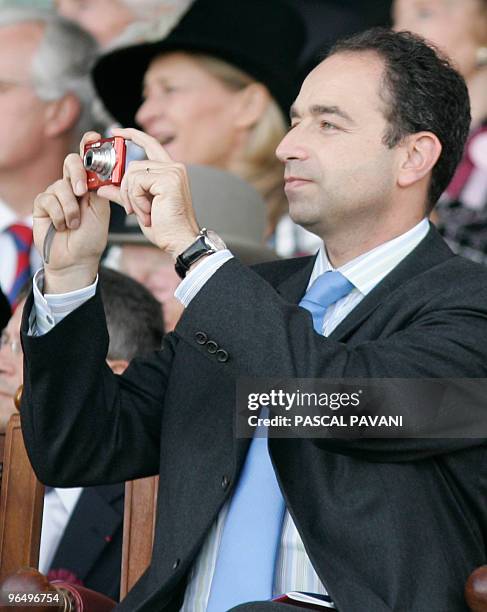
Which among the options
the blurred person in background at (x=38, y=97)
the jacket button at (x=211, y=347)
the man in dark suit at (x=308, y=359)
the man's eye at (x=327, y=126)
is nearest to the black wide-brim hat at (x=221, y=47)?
the blurred person in background at (x=38, y=97)

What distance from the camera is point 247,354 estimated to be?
1.75 metres

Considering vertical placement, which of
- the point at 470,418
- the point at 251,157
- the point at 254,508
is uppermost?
the point at 251,157

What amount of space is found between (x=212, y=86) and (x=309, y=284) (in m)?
2.30

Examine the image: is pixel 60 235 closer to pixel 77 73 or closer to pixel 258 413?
pixel 258 413

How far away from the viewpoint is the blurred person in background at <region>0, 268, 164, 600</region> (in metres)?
2.69

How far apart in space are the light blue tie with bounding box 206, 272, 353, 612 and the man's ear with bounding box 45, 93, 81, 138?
2801mm

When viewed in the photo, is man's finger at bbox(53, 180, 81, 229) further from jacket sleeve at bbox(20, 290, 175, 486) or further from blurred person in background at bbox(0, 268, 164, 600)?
blurred person in background at bbox(0, 268, 164, 600)

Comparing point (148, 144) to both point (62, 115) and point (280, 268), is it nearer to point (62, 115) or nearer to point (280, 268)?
point (280, 268)

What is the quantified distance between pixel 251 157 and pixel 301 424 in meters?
2.66

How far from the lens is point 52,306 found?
6.39 feet

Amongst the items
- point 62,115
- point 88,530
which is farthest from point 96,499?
point 62,115

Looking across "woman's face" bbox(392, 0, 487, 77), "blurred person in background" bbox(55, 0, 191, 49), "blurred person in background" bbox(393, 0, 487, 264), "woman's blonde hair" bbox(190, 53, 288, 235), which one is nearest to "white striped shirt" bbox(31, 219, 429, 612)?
"blurred person in background" bbox(393, 0, 487, 264)

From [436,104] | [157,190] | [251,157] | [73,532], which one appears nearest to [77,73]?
[251,157]

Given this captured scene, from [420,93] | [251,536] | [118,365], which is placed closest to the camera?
[251,536]
